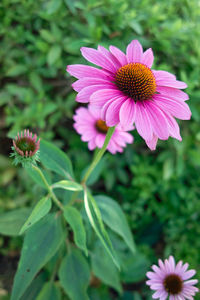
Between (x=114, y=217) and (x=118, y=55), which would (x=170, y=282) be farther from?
(x=118, y=55)

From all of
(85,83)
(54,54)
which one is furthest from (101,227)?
(54,54)

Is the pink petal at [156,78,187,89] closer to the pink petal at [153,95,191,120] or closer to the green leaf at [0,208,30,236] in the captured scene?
the pink petal at [153,95,191,120]

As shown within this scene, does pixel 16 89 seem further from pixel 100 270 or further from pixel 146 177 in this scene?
pixel 100 270

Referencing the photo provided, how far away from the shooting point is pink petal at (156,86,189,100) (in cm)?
77

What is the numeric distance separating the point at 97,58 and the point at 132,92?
124 millimetres

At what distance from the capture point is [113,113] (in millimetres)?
663

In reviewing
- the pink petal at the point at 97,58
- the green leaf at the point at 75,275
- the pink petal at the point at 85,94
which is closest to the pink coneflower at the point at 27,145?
the pink petal at the point at 85,94

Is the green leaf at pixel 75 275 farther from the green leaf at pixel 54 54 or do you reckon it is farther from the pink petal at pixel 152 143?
the green leaf at pixel 54 54

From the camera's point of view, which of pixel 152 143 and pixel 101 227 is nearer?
pixel 152 143

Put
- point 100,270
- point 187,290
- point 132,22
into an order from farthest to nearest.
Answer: point 132,22 < point 100,270 < point 187,290

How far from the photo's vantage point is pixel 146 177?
5.16 ft

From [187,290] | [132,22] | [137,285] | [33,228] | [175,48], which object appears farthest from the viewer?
[137,285]

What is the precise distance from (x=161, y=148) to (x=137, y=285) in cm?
76

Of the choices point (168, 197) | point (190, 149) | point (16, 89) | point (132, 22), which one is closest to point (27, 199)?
point (16, 89)
